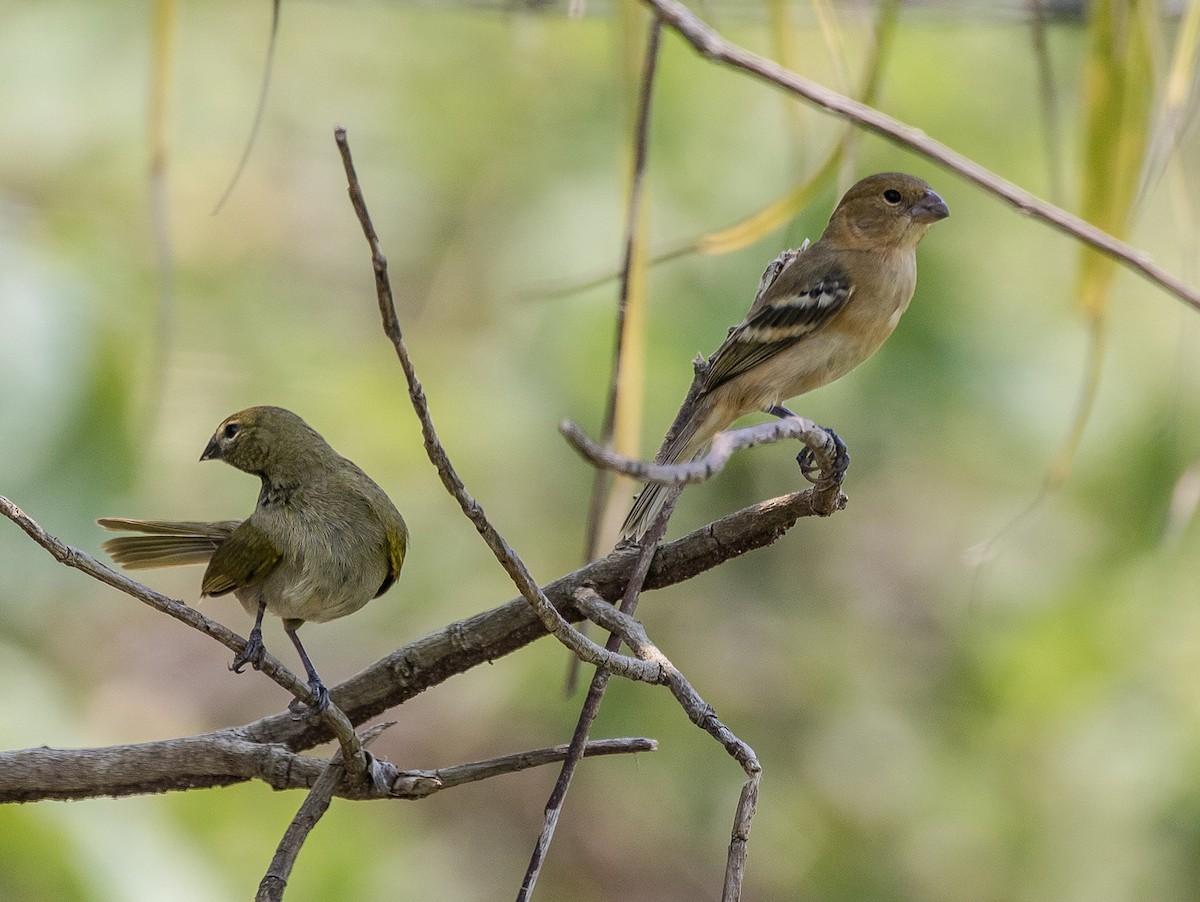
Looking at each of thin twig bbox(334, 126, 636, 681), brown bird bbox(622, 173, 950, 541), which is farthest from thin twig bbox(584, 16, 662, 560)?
brown bird bbox(622, 173, 950, 541)

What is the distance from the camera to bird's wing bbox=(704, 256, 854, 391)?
229 cm

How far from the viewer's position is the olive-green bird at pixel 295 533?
4.62 ft

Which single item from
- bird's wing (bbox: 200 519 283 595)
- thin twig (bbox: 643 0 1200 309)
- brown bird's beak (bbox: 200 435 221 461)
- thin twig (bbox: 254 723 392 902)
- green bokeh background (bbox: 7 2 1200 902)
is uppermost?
thin twig (bbox: 643 0 1200 309)

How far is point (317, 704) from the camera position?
1188 millimetres

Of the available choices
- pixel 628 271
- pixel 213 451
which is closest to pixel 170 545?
pixel 213 451

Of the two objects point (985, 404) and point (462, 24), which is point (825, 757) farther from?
point (462, 24)

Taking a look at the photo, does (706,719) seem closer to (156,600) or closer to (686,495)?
(156,600)

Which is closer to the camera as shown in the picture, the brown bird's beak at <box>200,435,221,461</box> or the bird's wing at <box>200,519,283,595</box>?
the bird's wing at <box>200,519,283,595</box>

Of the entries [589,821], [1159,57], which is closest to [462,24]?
[589,821]

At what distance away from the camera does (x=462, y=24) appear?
570 cm

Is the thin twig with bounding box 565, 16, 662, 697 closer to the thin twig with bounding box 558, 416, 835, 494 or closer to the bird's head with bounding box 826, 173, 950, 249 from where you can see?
the thin twig with bounding box 558, 416, 835, 494

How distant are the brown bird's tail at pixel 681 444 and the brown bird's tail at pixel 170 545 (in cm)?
51

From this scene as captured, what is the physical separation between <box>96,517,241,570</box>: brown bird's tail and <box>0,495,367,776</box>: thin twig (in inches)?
15.8

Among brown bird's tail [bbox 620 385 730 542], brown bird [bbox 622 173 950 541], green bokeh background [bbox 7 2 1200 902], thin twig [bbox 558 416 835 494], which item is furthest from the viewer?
green bokeh background [bbox 7 2 1200 902]
